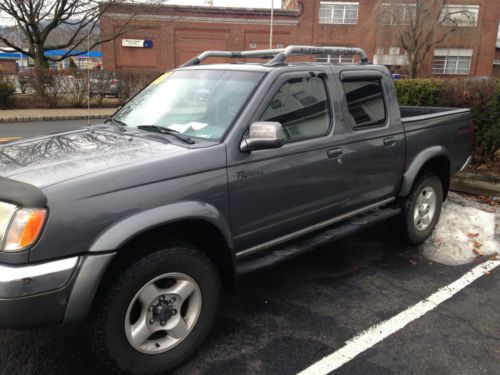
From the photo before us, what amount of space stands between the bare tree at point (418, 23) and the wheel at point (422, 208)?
26.8 m

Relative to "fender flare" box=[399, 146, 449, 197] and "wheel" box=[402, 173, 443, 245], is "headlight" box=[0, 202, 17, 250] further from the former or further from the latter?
"wheel" box=[402, 173, 443, 245]

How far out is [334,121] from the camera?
361 cm

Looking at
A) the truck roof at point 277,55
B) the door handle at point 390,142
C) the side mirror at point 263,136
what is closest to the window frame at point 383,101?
the door handle at point 390,142

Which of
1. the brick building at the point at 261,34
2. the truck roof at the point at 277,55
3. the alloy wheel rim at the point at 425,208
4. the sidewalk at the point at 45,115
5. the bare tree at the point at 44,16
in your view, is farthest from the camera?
the brick building at the point at 261,34

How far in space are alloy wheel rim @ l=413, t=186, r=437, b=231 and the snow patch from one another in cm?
26

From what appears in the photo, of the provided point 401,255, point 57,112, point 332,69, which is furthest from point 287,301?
point 57,112

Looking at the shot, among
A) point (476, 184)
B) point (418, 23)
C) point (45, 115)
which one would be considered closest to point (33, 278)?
point (476, 184)

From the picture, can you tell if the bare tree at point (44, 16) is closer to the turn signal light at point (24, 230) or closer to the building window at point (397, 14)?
the building window at point (397, 14)

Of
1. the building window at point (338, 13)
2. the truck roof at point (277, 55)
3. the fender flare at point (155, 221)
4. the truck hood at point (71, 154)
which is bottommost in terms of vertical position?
the fender flare at point (155, 221)

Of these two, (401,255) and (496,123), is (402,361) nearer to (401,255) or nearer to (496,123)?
(401,255)

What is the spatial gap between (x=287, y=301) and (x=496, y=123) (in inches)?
230

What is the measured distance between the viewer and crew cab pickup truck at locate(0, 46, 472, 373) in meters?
2.16

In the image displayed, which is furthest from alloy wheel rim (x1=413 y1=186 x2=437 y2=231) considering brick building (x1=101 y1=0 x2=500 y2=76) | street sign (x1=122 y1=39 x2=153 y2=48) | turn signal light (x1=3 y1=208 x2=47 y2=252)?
street sign (x1=122 y1=39 x2=153 y2=48)

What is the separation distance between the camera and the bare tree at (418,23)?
28453mm
